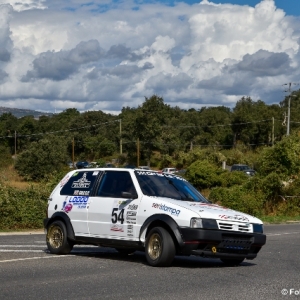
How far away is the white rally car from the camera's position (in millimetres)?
11844

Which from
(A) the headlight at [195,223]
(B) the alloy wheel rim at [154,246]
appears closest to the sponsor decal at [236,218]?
(A) the headlight at [195,223]

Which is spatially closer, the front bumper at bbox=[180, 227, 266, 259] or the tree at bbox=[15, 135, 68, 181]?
the front bumper at bbox=[180, 227, 266, 259]

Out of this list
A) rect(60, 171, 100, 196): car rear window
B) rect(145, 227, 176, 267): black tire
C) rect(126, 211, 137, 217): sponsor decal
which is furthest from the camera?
rect(60, 171, 100, 196): car rear window

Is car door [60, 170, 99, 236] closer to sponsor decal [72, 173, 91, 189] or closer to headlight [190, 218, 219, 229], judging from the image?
sponsor decal [72, 173, 91, 189]

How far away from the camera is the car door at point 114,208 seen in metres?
12.8

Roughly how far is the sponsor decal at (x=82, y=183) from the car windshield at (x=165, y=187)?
1.25 meters

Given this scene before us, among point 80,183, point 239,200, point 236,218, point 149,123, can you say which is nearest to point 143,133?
point 149,123

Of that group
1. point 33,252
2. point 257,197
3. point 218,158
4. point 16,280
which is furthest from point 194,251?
point 218,158

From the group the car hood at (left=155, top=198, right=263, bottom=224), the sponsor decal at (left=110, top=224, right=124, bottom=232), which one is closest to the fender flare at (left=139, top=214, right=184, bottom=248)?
the car hood at (left=155, top=198, right=263, bottom=224)

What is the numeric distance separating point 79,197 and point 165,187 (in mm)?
1909

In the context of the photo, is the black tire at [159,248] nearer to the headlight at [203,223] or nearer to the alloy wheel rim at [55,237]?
the headlight at [203,223]

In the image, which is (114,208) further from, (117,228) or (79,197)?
(79,197)

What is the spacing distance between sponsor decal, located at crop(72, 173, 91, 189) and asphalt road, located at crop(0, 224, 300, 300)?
4.73ft

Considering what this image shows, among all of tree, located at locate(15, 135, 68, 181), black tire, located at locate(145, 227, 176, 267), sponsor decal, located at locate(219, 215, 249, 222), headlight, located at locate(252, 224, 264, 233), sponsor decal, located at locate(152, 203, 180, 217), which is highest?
tree, located at locate(15, 135, 68, 181)
